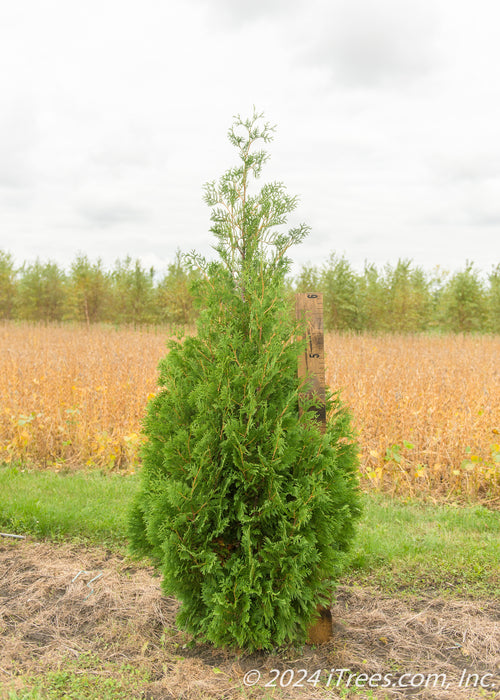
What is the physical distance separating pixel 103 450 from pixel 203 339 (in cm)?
443

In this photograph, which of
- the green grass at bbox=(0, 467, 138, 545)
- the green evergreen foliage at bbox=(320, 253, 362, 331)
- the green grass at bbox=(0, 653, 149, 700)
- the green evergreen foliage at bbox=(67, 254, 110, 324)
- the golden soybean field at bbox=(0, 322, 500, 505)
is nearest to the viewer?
the green grass at bbox=(0, 653, 149, 700)

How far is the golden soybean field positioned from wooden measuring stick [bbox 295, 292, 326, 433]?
10.8 feet

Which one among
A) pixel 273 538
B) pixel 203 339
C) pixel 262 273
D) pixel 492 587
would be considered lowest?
pixel 492 587

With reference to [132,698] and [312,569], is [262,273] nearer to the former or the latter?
[312,569]

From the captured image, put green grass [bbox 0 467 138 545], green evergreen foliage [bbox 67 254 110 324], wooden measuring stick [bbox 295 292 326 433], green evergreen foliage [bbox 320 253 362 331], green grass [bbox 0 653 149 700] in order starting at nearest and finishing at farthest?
green grass [bbox 0 653 149 700], wooden measuring stick [bbox 295 292 326 433], green grass [bbox 0 467 138 545], green evergreen foliage [bbox 320 253 362 331], green evergreen foliage [bbox 67 254 110 324]

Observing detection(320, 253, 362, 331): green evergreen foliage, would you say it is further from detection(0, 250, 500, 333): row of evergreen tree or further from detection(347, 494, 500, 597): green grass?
detection(347, 494, 500, 597): green grass

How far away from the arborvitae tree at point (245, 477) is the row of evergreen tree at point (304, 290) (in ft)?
59.4

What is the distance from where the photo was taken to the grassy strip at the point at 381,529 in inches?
149

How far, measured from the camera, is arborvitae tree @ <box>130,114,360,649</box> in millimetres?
2537

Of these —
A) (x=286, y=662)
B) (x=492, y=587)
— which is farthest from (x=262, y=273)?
(x=492, y=587)

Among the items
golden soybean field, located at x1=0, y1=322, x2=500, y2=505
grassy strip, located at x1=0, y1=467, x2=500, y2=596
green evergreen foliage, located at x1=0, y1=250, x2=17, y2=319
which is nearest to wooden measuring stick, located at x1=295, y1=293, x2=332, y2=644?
grassy strip, located at x1=0, y1=467, x2=500, y2=596

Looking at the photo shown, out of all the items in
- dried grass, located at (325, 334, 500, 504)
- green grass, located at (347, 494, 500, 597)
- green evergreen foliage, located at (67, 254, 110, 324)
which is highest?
green evergreen foliage, located at (67, 254, 110, 324)

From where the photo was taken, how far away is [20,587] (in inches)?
144

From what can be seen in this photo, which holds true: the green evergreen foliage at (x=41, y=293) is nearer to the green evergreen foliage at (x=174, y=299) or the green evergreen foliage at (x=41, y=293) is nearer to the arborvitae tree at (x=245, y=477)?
the green evergreen foliage at (x=174, y=299)
